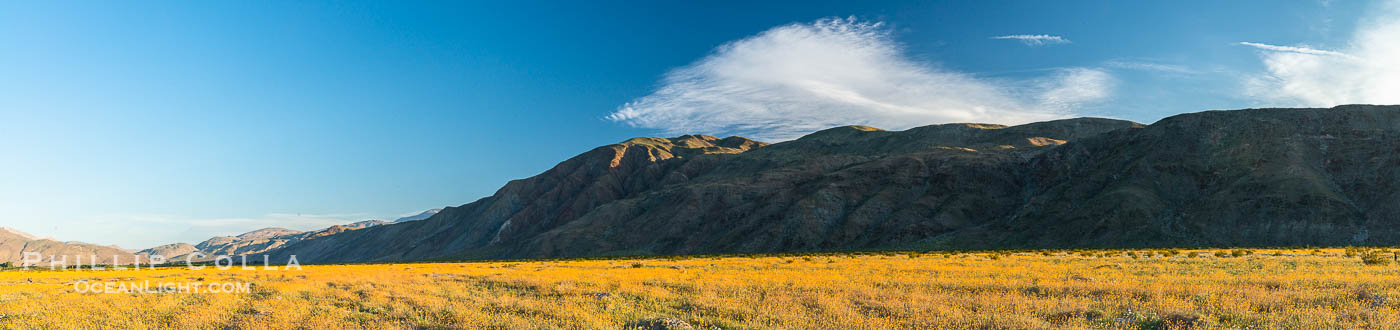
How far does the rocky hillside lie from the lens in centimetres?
6425

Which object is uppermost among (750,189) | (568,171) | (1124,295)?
(568,171)

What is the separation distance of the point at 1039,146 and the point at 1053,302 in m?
110

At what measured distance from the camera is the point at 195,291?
22.6m

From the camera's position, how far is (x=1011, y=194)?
3595 inches

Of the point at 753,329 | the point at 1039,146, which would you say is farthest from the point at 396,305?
the point at 1039,146

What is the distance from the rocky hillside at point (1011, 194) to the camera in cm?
6425

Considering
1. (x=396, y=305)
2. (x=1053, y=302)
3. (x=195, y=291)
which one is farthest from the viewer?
(x=195, y=291)

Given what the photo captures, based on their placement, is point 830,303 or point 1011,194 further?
point 1011,194

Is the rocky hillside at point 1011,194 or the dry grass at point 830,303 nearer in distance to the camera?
the dry grass at point 830,303

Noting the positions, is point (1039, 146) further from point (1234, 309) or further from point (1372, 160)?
point (1234, 309)

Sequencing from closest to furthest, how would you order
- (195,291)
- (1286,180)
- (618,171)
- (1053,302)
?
(1053,302) → (195,291) → (1286,180) → (618,171)

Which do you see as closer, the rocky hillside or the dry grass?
the dry grass

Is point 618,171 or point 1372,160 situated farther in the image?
point 618,171

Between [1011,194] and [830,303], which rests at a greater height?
[1011,194]
